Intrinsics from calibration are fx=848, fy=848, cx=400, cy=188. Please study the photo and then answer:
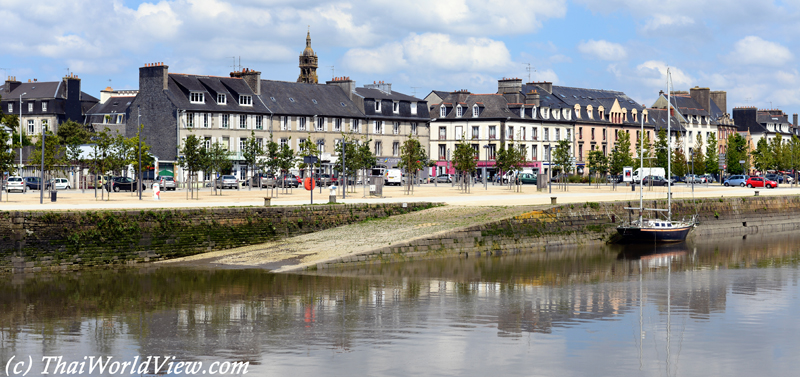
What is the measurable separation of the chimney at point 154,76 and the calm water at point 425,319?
55.3m

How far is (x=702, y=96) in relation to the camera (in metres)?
139

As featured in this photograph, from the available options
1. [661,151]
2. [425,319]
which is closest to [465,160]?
[661,151]

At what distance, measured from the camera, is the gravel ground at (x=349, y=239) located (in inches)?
1302

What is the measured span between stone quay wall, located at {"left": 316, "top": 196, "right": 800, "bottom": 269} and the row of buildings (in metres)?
24.5

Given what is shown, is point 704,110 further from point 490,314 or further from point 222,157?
point 490,314

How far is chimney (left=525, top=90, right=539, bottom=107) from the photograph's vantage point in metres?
112

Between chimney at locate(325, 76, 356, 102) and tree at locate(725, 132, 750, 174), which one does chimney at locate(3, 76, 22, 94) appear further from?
tree at locate(725, 132, 750, 174)

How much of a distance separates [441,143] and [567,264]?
76.2 meters

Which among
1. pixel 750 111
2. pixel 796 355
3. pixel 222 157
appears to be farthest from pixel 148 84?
pixel 750 111

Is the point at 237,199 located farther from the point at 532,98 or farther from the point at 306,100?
the point at 532,98

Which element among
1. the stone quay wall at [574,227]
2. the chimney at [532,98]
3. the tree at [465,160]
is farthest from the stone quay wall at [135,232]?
the chimney at [532,98]

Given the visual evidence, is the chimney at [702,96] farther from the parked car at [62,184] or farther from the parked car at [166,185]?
the parked car at [62,184]

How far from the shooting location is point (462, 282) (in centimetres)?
3011

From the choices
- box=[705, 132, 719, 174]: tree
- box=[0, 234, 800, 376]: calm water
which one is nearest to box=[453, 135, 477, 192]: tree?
box=[0, 234, 800, 376]: calm water
